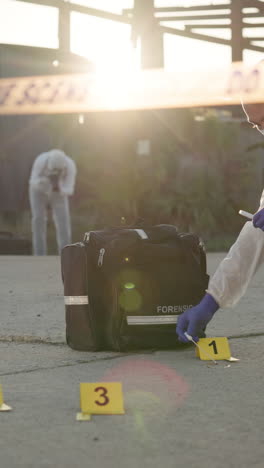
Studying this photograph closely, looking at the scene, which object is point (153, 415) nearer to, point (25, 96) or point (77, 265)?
point (77, 265)

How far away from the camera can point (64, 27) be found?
19734mm

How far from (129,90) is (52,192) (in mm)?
5509

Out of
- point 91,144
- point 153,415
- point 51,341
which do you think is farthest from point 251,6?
point 153,415

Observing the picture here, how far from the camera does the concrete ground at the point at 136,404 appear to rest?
3074mm

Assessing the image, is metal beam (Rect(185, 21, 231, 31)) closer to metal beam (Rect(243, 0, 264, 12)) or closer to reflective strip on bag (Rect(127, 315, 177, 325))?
metal beam (Rect(243, 0, 264, 12))

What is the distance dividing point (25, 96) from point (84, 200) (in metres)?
2.40

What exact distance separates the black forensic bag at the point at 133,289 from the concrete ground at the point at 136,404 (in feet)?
0.31

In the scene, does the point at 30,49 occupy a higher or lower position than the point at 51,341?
higher

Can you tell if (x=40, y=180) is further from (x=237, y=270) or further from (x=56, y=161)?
(x=237, y=270)

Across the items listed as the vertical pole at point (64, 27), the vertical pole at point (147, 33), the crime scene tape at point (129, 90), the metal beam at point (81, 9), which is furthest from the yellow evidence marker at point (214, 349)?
the vertical pole at point (64, 27)

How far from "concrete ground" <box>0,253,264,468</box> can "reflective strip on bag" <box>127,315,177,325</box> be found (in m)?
0.15

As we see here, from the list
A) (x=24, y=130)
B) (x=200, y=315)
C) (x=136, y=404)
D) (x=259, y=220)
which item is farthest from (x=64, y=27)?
(x=136, y=404)

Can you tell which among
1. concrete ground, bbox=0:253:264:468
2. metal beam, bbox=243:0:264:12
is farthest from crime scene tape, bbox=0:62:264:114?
concrete ground, bbox=0:253:264:468

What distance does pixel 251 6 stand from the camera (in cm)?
1862
